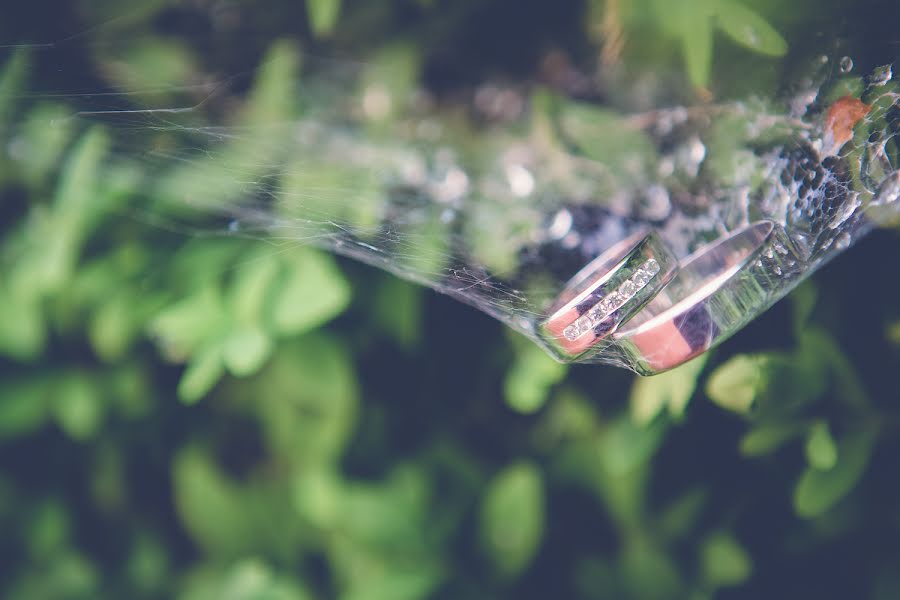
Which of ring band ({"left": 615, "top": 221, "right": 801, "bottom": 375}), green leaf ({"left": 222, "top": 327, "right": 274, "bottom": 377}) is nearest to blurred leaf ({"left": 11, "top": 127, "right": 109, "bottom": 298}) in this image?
green leaf ({"left": 222, "top": 327, "right": 274, "bottom": 377})

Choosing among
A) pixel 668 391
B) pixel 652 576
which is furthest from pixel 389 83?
pixel 652 576

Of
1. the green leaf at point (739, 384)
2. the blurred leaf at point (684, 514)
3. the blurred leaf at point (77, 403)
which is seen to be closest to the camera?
the green leaf at point (739, 384)

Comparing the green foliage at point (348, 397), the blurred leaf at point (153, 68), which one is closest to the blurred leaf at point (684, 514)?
the green foliage at point (348, 397)

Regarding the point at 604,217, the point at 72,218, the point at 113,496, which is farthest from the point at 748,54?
the point at 113,496

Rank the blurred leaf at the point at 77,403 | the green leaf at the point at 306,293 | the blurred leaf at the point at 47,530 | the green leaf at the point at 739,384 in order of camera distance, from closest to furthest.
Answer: the green leaf at the point at 739,384 → the green leaf at the point at 306,293 → the blurred leaf at the point at 77,403 → the blurred leaf at the point at 47,530

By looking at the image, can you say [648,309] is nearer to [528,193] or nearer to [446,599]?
[528,193]

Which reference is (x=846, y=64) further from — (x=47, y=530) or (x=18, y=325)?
(x=47, y=530)

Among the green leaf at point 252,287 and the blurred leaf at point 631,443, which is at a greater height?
the green leaf at point 252,287

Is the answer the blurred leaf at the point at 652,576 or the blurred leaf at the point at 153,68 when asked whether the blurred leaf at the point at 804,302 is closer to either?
the blurred leaf at the point at 652,576

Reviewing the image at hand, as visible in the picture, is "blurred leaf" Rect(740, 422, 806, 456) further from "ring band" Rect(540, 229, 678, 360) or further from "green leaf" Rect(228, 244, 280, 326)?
"green leaf" Rect(228, 244, 280, 326)
